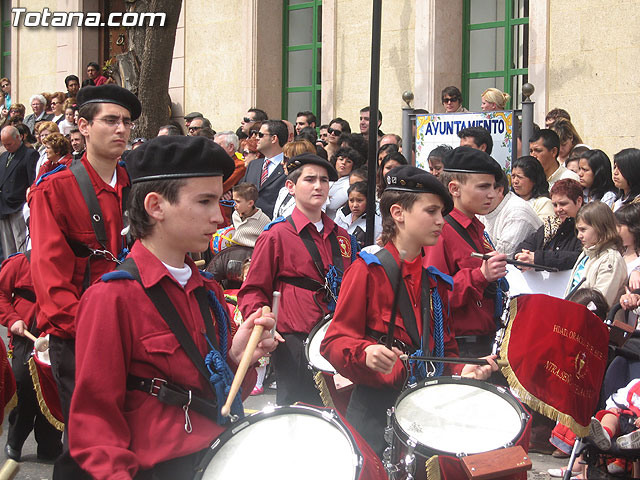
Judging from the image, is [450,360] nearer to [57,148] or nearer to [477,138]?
[477,138]

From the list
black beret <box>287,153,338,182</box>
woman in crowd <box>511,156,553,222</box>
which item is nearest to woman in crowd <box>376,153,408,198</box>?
woman in crowd <box>511,156,553,222</box>

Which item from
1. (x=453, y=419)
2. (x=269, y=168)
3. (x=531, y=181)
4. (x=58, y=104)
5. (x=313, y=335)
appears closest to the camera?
(x=453, y=419)

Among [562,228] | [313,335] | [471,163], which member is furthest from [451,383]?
[562,228]

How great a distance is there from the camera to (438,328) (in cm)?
397

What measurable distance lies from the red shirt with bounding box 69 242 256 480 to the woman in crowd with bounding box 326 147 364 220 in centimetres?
564

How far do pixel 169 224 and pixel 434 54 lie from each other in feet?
33.8

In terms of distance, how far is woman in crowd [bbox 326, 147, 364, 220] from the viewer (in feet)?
27.4

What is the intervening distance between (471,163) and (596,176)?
313 cm

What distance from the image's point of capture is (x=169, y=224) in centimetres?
274

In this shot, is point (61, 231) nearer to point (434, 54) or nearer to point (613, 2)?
point (613, 2)

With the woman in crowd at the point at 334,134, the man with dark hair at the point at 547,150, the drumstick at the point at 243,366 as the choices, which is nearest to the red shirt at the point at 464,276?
the drumstick at the point at 243,366

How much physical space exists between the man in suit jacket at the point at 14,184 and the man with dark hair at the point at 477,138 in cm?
791

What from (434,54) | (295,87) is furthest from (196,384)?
(295,87)

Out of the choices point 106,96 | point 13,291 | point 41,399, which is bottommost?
point 41,399
